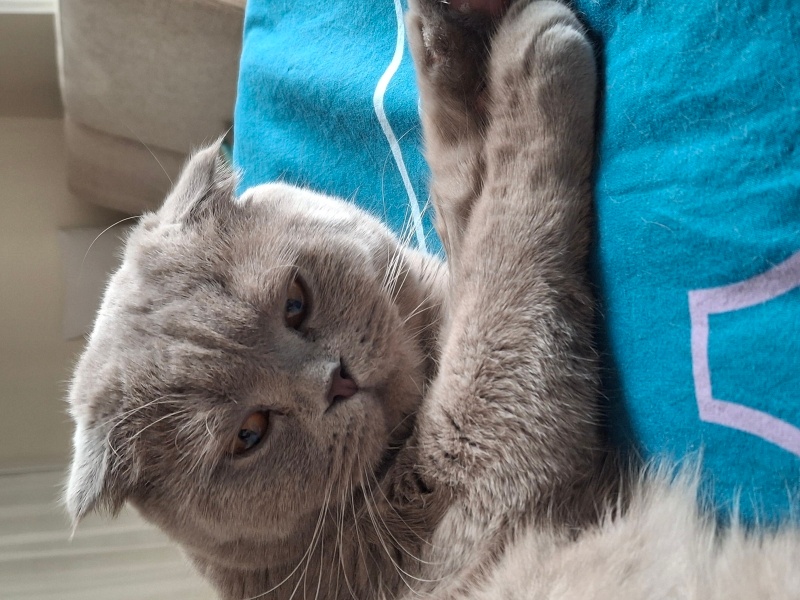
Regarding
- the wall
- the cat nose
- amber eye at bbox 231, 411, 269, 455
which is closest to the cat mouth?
the cat nose

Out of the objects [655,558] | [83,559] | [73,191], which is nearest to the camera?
[655,558]

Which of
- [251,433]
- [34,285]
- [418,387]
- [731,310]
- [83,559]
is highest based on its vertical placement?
[731,310]

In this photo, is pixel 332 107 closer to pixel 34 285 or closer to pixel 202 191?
pixel 202 191

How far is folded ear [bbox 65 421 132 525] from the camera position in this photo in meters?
0.96

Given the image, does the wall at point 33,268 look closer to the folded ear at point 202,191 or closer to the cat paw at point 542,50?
the folded ear at point 202,191

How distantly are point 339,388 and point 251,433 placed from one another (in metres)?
0.15

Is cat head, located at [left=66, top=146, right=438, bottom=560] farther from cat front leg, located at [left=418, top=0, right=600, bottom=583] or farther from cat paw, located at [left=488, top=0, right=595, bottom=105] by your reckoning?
cat paw, located at [left=488, top=0, right=595, bottom=105]

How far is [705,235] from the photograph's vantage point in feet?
2.17

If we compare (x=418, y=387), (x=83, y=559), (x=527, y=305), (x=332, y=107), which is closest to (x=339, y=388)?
(x=418, y=387)

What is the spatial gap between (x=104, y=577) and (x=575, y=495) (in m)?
2.20

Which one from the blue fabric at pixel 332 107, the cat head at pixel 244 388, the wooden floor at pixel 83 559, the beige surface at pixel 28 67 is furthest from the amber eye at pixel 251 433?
the beige surface at pixel 28 67

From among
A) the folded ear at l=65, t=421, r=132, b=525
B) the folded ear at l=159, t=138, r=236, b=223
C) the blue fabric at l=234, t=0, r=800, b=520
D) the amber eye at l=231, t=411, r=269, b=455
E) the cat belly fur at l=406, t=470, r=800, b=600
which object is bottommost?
the folded ear at l=65, t=421, r=132, b=525

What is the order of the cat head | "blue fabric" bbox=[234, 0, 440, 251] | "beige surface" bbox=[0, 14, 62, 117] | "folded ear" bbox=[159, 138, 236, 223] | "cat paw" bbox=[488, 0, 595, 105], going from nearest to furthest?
1. "cat paw" bbox=[488, 0, 595, 105]
2. the cat head
3. "folded ear" bbox=[159, 138, 236, 223]
4. "blue fabric" bbox=[234, 0, 440, 251]
5. "beige surface" bbox=[0, 14, 62, 117]

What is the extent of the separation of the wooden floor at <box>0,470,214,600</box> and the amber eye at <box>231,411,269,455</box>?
1631 mm
